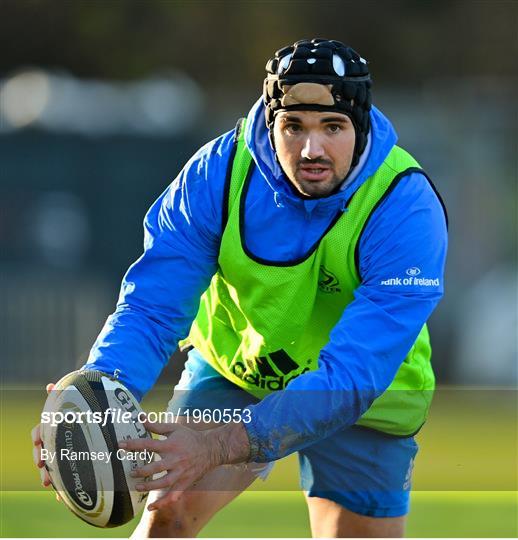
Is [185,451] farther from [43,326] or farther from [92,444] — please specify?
[43,326]

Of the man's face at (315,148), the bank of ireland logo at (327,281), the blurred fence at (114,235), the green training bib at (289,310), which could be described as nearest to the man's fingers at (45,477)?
the green training bib at (289,310)

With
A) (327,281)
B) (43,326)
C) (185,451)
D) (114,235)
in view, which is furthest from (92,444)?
(114,235)

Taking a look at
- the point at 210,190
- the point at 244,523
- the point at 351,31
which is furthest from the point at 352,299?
the point at 351,31

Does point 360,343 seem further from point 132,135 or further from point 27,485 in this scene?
point 132,135

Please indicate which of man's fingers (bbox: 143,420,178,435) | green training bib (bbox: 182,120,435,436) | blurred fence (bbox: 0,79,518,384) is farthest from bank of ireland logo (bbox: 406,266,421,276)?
blurred fence (bbox: 0,79,518,384)

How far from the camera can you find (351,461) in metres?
5.05

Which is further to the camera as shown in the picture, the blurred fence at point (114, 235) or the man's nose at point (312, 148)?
Result: the blurred fence at point (114, 235)

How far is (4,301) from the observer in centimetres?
1183

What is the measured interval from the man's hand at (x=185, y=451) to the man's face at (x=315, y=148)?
89cm

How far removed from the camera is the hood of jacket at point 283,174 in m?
4.44

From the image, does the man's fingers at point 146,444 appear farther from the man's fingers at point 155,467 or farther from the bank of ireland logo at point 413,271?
the bank of ireland logo at point 413,271

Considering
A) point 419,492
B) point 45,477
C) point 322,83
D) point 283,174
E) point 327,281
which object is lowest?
point 419,492

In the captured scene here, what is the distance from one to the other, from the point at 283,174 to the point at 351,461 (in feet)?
4.22

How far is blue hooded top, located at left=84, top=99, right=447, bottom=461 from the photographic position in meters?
4.26
